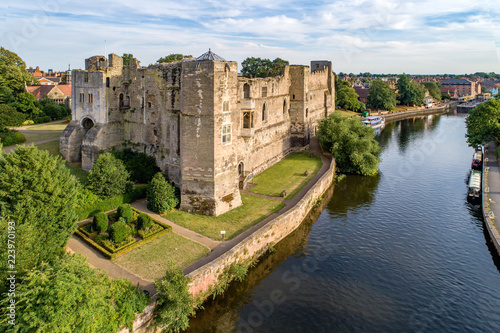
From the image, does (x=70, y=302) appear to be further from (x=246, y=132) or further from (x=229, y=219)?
(x=246, y=132)

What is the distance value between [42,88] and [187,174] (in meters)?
50.7

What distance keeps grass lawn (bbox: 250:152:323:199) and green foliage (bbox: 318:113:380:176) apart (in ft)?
8.57

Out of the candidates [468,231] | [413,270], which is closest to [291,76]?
[468,231]

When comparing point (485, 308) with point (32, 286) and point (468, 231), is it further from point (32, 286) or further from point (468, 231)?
point (32, 286)

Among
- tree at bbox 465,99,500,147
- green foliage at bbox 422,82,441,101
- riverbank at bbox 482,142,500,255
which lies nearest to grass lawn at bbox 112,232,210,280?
riverbank at bbox 482,142,500,255

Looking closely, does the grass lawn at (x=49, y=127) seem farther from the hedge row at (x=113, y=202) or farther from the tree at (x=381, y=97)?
the tree at (x=381, y=97)

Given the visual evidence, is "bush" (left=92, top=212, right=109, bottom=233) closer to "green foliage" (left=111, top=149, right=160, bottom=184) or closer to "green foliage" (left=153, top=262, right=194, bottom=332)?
"green foliage" (left=153, top=262, right=194, bottom=332)

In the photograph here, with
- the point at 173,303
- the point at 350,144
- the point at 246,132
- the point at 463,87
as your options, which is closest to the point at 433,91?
the point at 463,87

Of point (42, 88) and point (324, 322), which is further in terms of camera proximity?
point (42, 88)

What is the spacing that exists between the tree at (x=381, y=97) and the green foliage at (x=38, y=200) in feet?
316

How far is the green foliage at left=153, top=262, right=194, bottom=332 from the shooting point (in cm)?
1675

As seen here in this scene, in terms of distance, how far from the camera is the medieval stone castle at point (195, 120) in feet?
87.2

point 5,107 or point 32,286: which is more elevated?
point 5,107

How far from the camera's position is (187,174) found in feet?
89.6
